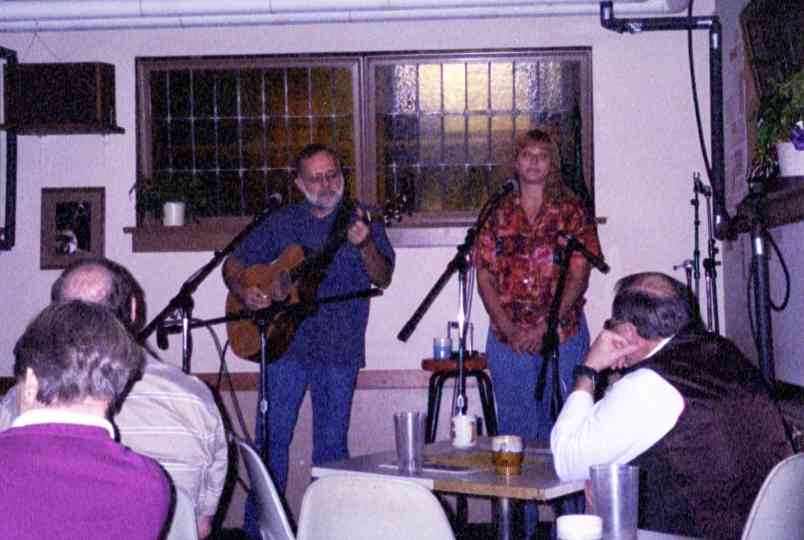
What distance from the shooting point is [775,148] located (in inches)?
161

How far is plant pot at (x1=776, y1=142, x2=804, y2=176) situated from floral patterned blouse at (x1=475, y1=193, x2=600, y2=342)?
3.46 ft

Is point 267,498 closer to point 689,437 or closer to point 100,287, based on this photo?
point 100,287

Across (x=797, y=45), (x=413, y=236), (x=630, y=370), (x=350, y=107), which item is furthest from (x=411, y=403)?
(x=630, y=370)

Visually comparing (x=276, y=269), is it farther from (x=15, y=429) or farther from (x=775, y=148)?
(x=15, y=429)

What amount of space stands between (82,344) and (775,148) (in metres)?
3.08

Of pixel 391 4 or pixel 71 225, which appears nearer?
pixel 391 4

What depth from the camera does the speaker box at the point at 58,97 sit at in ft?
18.7

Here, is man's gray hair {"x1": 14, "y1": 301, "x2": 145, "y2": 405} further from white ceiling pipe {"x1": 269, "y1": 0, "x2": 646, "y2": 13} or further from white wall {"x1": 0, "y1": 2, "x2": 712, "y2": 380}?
white wall {"x1": 0, "y1": 2, "x2": 712, "y2": 380}

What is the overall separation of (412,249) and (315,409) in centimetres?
132

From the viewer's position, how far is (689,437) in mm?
2459

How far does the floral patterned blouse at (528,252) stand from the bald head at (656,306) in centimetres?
185

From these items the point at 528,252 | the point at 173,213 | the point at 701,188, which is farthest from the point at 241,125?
the point at 701,188

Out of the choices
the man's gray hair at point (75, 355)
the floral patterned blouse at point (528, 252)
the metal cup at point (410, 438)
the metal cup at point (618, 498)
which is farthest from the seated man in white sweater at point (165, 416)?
the floral patterned blouse at point (528, 252)

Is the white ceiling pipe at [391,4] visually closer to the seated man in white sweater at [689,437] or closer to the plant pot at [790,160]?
the plant pot at [790,160]
